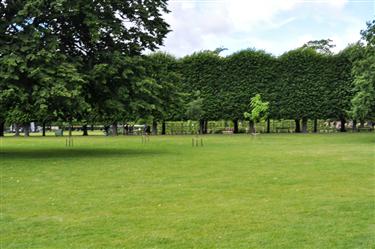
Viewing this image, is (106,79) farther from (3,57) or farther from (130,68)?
(3,57)

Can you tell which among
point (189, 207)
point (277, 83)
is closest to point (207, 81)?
point (277, 83)

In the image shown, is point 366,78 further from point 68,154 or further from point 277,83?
point 68,154

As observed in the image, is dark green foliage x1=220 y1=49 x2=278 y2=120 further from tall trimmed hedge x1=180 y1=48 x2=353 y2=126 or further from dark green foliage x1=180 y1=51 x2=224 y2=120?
dark green foliage x1=180 y1=51 x2=224 y2=120

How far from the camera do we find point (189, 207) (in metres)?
8.44

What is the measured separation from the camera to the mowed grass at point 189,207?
20.9ft

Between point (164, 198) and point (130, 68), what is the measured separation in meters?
11.8

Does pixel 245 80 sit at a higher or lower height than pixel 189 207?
higher

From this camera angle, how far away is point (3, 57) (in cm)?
1830

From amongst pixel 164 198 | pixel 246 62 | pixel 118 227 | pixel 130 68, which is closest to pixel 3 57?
pixel 130 68

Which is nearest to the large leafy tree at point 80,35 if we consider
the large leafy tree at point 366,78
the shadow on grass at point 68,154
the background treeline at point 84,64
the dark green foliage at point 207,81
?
the background treeline at point 84,64

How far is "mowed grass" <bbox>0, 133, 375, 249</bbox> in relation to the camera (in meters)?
6.36

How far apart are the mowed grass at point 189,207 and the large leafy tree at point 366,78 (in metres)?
18.1

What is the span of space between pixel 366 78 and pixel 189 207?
26562 millimetres

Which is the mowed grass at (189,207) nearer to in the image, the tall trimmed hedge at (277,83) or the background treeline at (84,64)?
the background treeline at (84,64)
